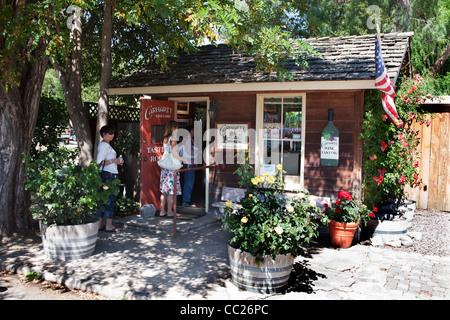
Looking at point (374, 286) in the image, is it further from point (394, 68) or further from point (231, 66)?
point (231, 66)

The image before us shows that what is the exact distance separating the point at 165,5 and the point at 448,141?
7210 mm

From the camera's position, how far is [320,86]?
7176 millimetres

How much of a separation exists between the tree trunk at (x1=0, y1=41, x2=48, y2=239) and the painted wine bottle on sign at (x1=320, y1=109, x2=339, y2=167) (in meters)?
5.20

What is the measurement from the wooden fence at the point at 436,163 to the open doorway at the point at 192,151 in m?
5.20

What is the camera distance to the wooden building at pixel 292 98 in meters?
7.29

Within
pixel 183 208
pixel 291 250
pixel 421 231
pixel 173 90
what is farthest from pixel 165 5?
pixel 421 231

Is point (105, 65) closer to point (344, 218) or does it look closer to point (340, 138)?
point (340, 138)

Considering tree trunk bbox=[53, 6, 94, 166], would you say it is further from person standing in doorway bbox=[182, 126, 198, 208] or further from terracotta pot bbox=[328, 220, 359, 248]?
terracotta pot bbox=[328, 220, 359, 248]

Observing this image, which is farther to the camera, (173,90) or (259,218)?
(173,90)

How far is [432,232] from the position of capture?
7.84m

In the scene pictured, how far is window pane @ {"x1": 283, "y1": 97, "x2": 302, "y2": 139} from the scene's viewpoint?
26.0 feet

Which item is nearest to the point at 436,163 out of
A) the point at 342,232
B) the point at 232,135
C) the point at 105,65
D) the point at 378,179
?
the point at 378,179

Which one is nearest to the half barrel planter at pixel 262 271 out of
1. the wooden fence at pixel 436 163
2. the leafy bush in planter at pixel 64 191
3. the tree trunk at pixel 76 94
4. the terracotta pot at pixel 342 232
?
the terracotta pot at pixel 342 232

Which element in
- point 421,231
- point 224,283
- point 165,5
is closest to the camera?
point 224,283
